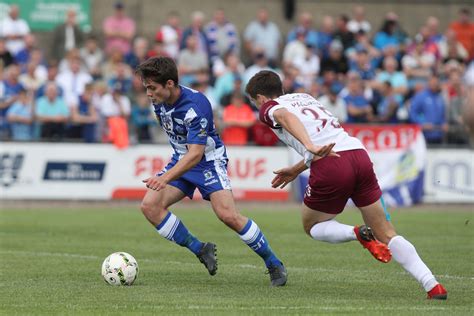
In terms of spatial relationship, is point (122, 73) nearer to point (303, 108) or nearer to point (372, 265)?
point (372, 265)

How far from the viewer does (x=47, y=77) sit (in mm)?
22156

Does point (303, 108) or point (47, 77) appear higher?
point (303, 108)

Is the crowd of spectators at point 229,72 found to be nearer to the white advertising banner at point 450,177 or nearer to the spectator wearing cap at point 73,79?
the spectator wearing cap at point 73,79

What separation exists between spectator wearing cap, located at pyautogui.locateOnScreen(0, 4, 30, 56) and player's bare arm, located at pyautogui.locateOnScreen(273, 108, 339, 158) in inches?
577

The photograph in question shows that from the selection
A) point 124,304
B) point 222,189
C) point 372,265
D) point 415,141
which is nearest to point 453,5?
point 415,141

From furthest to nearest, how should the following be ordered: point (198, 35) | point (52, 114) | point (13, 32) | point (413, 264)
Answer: point (198, 35) < point (13, 32) < point (52, 114) < point (413, 264)

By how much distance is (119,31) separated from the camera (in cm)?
2395

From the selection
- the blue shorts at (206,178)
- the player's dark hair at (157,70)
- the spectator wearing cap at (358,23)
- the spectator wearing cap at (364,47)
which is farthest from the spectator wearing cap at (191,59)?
the player's dark hair at (157,70)

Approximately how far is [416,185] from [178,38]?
6.43 meters

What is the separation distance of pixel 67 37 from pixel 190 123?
14.5m

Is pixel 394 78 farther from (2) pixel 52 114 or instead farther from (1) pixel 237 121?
(2) pixel 52 114

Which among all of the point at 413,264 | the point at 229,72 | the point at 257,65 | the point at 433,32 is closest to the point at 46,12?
the point at 229,72

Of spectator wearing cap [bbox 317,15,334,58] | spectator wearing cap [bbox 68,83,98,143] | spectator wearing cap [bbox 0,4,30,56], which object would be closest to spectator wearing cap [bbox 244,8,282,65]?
spectator wearing cap [bbox 317,15,334,58]

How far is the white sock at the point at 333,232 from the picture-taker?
9.69 metres
